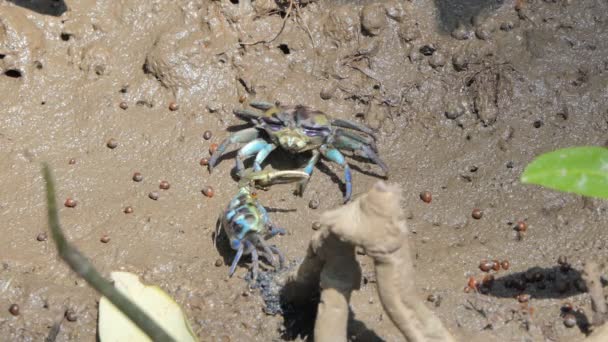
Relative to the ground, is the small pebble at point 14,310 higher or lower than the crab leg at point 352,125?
lower

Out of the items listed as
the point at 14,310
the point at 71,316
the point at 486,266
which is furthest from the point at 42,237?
the point at 486,266

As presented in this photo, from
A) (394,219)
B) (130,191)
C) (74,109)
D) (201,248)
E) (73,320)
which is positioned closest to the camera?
(394,219)

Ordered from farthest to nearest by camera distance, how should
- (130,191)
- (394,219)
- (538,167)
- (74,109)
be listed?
(74,109), (130,191), (538,167), (394,219)

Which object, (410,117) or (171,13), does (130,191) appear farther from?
(410,117)

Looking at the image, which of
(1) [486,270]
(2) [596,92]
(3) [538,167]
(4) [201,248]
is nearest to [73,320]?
(4) [201,248]

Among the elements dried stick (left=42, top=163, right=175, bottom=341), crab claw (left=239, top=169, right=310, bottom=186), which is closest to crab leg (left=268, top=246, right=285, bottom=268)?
crab claw (left=239, top=169, right=310, bottom=186)

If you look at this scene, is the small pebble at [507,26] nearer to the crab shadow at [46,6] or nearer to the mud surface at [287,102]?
the mud surface at [287,102]

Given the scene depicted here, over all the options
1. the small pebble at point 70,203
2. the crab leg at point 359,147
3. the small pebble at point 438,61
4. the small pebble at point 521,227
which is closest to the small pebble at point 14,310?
the small pebble at point 70,203
